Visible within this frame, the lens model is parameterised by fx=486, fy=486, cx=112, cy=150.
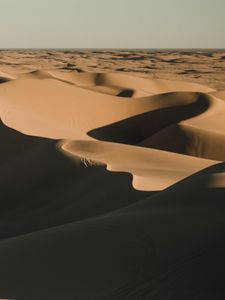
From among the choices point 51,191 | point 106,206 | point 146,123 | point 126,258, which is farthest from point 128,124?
point 126,258

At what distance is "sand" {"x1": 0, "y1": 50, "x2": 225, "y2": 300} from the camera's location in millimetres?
3682

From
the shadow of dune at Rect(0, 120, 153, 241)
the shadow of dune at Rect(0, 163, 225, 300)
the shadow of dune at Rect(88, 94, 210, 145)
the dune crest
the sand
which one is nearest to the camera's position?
the shadow of dune at Rect(0, 163, 225, 300)

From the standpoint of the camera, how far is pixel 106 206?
277 inches

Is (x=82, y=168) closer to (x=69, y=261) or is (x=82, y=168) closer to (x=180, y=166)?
(x=180, y=166)

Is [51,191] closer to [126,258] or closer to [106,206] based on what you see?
[106,206]

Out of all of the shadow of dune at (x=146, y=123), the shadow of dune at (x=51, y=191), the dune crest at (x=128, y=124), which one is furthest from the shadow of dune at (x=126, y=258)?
the shadow of dune at (x=146, y=123)

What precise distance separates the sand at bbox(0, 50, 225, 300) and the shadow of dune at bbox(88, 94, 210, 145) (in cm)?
7

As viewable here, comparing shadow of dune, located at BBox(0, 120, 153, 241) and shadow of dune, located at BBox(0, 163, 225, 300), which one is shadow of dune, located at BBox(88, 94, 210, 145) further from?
shadow of dune, located at BBox(0, 163, 225, 300)

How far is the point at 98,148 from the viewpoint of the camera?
1016 centimetres

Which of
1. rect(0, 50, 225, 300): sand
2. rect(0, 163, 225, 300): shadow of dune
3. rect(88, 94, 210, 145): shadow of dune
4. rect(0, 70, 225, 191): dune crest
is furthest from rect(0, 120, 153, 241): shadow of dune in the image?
rect(88, 94, 210, 145): shadow of dune

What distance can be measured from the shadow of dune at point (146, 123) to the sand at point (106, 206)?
0.07 meters

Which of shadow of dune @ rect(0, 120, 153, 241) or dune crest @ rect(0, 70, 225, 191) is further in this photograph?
dune crest @ rect(0, 70, 225, 191)

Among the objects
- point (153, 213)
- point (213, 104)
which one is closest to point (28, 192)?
point (153, 213)

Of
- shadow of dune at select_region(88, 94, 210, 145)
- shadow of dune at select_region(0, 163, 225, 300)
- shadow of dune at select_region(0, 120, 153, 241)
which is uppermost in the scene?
shadow of dune at select_region(0, 163, 225, 300)
